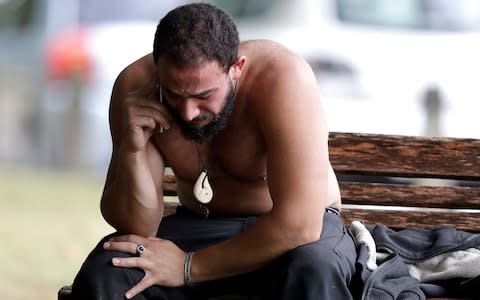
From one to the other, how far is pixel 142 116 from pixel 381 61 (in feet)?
20.4

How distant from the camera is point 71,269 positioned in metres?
6.59

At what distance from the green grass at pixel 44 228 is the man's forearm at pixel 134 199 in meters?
2.54

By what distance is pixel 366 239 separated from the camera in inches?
145

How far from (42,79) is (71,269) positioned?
15.7 ft

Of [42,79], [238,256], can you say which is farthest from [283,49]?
[42,79]

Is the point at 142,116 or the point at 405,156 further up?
the point at 142,116

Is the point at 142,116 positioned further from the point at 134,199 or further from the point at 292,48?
the point at 292,48

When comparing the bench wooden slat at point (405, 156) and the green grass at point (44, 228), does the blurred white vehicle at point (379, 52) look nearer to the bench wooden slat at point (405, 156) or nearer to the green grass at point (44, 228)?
the green grass at point (44, 228)

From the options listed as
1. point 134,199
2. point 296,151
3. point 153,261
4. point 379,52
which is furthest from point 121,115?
point 379,52

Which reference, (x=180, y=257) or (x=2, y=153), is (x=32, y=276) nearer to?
(x=180, y=257)

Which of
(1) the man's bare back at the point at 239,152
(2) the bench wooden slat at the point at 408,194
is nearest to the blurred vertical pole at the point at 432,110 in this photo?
(2) the bench wooden slat at the point at 408,194

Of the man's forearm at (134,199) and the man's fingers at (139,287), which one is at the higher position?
the man's forearm at (134,199)

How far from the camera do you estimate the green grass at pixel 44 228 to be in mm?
6336

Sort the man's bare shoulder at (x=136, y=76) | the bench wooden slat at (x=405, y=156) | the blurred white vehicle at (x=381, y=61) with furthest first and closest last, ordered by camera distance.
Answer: the blurred white vehicle at (x=381, y=61) → the bench wooden slat at (x=405, y=156) → the man's bare shoulder at (x=136, y=76)
